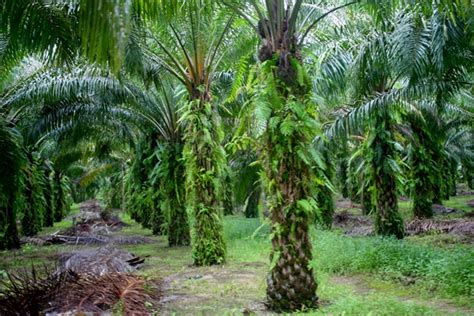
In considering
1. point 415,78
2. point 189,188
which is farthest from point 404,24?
point 189,188

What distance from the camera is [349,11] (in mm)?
9781

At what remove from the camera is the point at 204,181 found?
10727 millimetres

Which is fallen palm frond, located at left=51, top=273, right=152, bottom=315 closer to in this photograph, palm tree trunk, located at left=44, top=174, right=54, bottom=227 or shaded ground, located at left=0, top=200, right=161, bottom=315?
shaded ground, located at left=0, top=200, right=161, bottom=315

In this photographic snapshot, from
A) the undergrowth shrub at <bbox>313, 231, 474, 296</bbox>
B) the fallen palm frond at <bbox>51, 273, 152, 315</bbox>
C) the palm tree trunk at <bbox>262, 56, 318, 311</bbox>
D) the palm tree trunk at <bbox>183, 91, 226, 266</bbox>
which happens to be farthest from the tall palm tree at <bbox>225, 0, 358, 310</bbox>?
the palm tree trunk at <bbox>183, 91, 226, 266</bbox>

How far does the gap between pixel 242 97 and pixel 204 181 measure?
13.3ft

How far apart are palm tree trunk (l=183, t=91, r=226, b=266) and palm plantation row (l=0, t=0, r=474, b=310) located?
0.03m

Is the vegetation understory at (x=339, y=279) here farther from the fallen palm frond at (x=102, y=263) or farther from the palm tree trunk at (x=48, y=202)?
the palm tree trunk at (x=48, y=202)

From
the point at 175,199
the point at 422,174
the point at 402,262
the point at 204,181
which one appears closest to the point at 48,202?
the point at 175,199

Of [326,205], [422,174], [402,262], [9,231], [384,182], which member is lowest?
[402,262]

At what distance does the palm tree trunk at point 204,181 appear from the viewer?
10.6 m

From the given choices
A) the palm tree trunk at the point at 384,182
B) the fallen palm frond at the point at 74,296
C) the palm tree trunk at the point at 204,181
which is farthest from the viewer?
the palm tree trunk at the point at 384,182

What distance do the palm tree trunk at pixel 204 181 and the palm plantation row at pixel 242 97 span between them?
0.10 feet

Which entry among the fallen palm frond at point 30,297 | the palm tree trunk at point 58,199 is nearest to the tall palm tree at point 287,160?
the fallen palm frond at point 30,297

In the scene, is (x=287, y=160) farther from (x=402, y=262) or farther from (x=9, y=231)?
(x=9, y=231)
